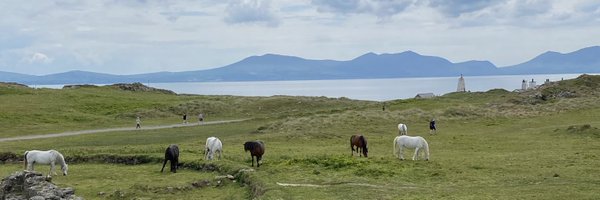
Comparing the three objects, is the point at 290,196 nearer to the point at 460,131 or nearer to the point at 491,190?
the point at 491,190

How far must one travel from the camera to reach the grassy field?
2639 cm

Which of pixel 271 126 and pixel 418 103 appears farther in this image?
pixel 418 103

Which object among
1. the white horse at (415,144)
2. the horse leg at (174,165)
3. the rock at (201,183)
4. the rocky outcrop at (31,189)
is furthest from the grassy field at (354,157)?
the rocky outcrop at (31,189)

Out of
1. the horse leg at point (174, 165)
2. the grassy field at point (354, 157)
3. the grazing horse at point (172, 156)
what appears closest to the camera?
the grassy field at point (354, 157)

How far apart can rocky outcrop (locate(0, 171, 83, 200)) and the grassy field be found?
1.91 m

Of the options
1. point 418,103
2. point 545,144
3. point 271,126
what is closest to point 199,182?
point 545,144

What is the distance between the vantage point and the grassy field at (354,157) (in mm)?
26391

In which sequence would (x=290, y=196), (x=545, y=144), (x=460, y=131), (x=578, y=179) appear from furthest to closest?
1. (x=460, y=131)
2. (x=545, y=144)
3. (x=578, y=179)
4. (x=290, y=196)

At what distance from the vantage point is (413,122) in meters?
66.8

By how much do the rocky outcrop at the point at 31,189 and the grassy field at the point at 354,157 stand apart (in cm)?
191

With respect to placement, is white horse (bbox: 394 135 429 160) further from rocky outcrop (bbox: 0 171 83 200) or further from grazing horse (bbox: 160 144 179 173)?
rocky outcrop (bbox: 0 171 83 200)

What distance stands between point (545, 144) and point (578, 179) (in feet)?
57.6

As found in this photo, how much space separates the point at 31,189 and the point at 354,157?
685 inches

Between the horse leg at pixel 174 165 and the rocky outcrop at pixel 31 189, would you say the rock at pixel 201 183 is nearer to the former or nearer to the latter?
the horse leg at pixel 174 165
